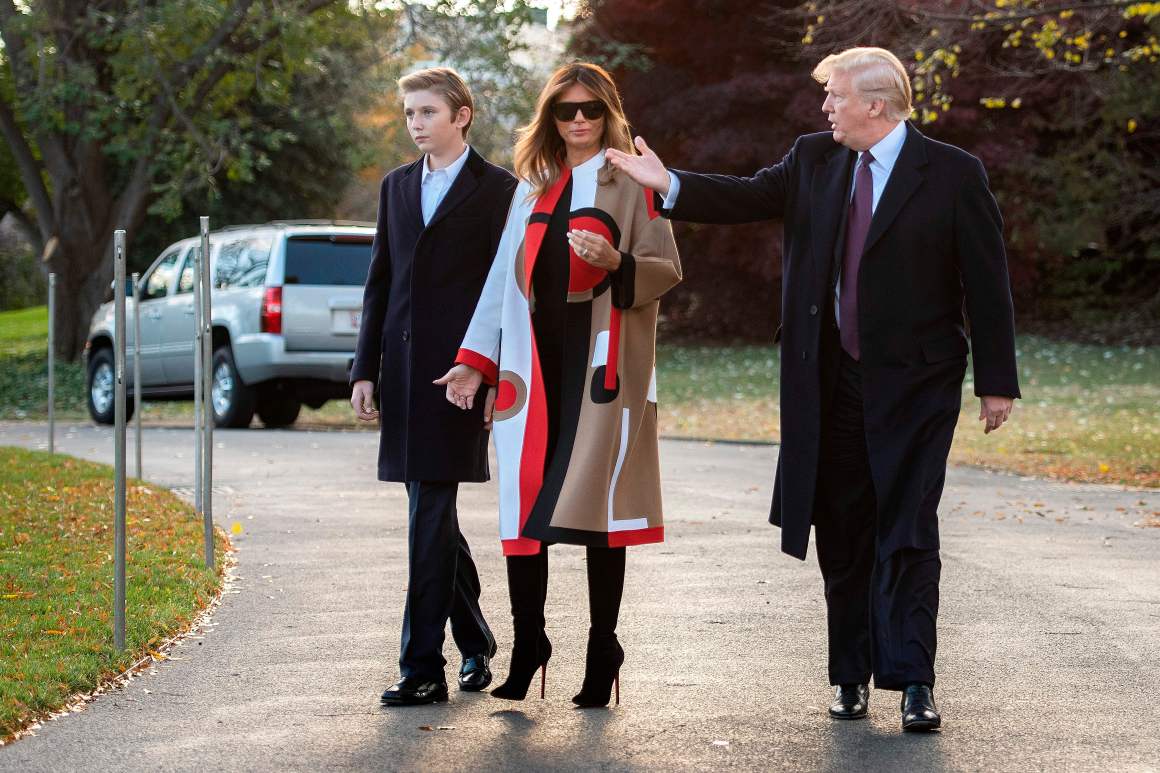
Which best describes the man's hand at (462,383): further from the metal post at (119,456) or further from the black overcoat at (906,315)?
the metal post at (119,456)

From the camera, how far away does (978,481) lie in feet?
41.7

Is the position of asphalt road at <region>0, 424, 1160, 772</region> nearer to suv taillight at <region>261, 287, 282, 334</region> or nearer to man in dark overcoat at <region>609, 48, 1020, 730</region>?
man in dark overcoat at <region>609, 48, 1020, 730</region>

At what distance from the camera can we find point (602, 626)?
5125mm

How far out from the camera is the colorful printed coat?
4984 mm

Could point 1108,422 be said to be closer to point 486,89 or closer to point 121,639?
point 486,89

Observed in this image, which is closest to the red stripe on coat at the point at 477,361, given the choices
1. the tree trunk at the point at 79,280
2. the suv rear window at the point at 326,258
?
the suv rear window at the point at 326,258

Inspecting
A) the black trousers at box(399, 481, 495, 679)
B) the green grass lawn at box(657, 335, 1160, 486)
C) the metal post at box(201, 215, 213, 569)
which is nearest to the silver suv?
the green grass lawn at box(657, 335, 1160, 486)

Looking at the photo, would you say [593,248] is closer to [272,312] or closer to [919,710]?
[919,710]

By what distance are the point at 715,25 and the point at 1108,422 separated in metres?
19.1

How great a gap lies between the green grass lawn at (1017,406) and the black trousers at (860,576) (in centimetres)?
802

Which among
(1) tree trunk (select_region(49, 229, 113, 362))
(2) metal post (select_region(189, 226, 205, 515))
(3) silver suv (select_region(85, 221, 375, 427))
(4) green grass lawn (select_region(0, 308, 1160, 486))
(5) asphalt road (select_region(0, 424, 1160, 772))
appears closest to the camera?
(5) asphalt road (select_region(0, 424, 1160, 772))

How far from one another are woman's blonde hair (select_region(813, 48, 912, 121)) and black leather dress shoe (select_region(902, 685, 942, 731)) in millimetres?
1671

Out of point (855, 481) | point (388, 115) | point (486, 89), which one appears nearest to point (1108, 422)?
point (486, 89)

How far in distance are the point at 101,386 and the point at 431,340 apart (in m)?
14.6
